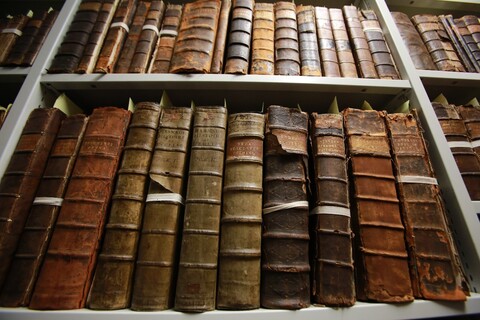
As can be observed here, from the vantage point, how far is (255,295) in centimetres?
61

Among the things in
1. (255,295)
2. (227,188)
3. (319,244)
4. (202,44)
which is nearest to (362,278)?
(319,244)

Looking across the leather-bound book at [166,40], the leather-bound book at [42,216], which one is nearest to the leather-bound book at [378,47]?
the leather-bound book at [166,40]

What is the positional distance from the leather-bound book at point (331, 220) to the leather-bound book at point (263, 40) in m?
0.27

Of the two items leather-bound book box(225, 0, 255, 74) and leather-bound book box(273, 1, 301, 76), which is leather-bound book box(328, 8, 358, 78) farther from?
leather-bound book box(225, 0, 255, 74)

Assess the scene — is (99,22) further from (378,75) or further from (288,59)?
(378,75)

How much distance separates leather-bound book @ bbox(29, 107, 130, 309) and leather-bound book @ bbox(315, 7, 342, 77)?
0.71m

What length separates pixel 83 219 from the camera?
0.66 metres

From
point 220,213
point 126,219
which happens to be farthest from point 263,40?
point 126,219

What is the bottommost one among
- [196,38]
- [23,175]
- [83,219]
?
[83,219]

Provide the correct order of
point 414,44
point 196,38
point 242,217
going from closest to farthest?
point 242,217, point 196,38, point 414,44

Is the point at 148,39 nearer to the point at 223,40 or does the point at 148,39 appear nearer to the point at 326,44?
the point at 223,40

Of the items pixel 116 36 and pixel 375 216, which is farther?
pixel 116 36

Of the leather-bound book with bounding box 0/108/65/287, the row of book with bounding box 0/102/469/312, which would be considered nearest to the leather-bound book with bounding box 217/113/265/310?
the row of book with bounding box 0/102/469/312

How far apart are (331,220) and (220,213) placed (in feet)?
0.99
